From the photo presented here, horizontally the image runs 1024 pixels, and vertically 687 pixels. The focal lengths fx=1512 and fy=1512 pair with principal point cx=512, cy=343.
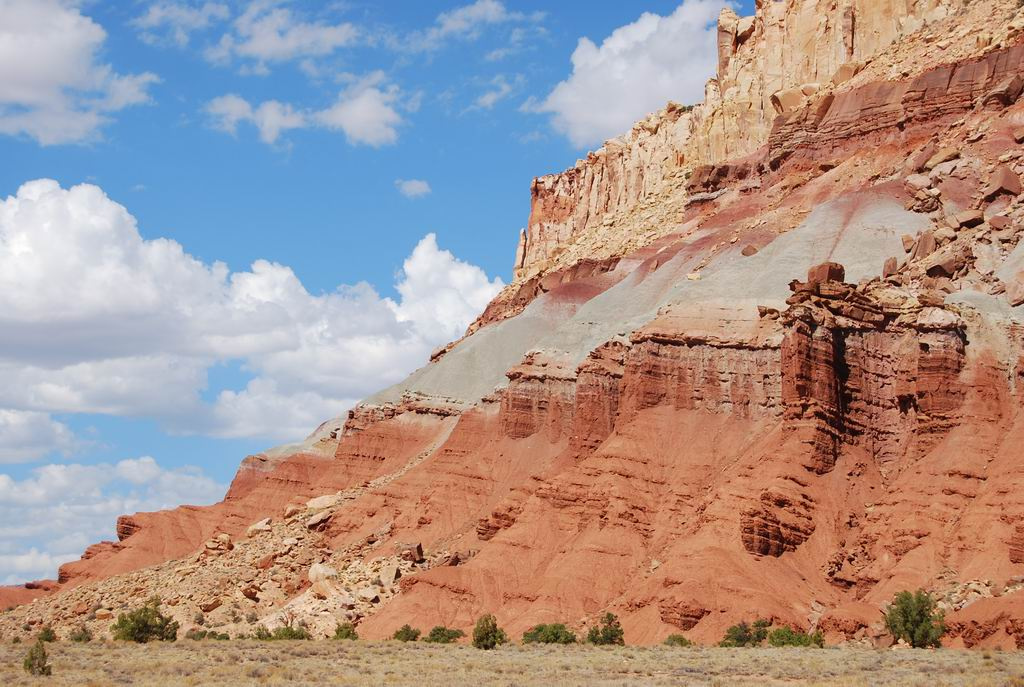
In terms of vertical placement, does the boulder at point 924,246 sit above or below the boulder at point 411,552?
above

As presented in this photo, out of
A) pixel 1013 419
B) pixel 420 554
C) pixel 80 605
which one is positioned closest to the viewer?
pixel 1013 419

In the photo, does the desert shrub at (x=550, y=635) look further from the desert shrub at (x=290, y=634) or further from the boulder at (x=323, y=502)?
the boulder at (x=323, y=502)

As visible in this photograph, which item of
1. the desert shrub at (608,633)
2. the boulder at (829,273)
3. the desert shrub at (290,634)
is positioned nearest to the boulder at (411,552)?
the desert shrub at (290,634)

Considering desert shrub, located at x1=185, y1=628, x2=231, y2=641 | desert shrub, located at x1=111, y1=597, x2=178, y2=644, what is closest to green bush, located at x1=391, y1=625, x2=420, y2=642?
desert shrub, located at x1=185, y1=628, x2=231, y2=641

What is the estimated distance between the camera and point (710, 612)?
197 feet

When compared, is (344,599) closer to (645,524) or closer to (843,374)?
(645,524)

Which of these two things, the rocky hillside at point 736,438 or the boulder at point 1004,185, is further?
the boulder at point 1004,185

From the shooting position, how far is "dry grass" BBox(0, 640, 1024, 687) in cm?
3891

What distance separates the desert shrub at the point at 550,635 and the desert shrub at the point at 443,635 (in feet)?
10.6

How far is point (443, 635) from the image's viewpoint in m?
63.0

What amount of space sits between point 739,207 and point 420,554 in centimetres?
5017

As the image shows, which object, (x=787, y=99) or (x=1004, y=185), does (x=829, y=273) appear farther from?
(x=787, y=99)

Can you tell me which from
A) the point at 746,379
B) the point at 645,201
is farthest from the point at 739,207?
the point at 746,379

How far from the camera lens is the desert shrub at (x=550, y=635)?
2320 inches
